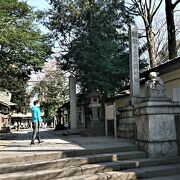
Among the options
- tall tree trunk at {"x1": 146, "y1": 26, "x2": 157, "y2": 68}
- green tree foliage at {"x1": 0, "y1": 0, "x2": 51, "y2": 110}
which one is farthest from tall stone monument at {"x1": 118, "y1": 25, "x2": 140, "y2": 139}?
tall tree trunk at {"x1": 146, "y1": 26, "x2": 157, "y2": 68}

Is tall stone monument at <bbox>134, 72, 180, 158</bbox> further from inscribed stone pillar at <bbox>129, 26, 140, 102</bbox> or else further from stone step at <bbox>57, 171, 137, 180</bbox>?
inscribed stone pillar at <bbox>129, 26, 140, 102</bbox>

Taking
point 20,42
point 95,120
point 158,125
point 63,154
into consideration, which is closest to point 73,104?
point 95,120

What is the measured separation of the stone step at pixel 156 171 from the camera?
7.89 metres

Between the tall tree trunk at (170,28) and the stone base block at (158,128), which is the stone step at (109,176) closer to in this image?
the stone base block at (158,128)

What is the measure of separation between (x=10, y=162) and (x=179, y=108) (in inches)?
222

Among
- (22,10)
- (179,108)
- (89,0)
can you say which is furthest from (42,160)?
(89,0)

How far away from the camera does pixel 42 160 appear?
8.26 metres

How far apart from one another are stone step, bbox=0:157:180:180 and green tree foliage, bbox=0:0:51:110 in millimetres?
10636

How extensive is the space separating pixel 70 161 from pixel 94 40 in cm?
1251

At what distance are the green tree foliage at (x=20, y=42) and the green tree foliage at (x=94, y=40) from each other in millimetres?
1897

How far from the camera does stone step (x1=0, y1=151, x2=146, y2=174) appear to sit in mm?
7553

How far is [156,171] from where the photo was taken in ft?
26.4

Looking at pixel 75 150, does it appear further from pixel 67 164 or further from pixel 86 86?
pixel 86 86

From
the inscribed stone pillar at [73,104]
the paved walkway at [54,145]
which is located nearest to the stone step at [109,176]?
the paved walkway at [54,145]
